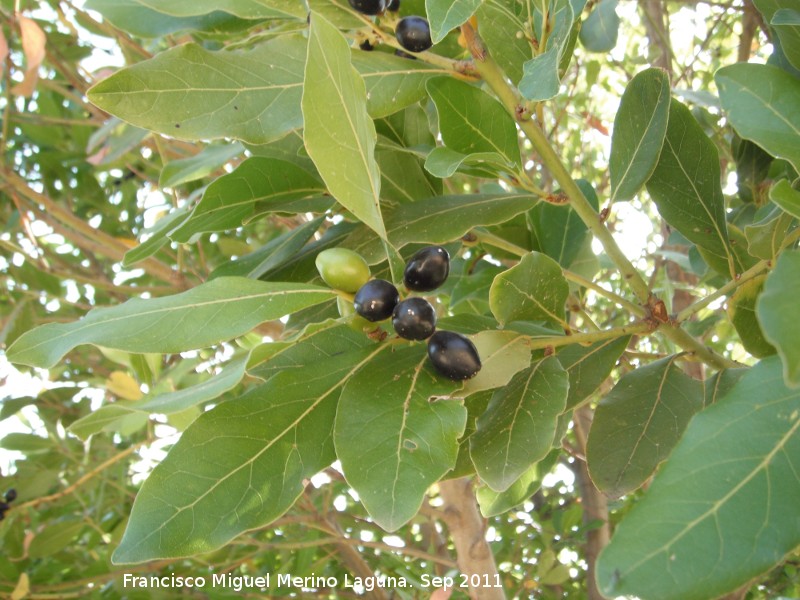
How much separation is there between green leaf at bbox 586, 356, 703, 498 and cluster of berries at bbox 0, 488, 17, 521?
7.08 ft

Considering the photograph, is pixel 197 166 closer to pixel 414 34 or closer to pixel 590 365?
pixel 414 34

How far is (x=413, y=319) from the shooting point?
83cm

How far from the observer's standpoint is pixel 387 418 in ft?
2.64

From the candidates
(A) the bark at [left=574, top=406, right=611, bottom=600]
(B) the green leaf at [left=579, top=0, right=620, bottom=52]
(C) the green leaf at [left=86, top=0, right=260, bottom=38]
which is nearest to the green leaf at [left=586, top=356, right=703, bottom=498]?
(C) the green leaf at [left=86, top=0, right=260, bottom=38]

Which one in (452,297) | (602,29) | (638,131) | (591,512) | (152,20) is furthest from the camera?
(591,512)

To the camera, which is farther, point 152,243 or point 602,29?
point 602,29

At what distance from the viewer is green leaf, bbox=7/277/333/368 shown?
0.78 metres

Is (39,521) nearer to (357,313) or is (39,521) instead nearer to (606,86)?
(357,313)

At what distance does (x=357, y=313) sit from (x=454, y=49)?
1.53 ft

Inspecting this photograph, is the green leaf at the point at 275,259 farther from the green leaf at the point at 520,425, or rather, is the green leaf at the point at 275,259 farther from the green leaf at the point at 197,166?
the green leaf at the point at 520,425

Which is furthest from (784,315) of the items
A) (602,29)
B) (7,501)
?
(7,501)

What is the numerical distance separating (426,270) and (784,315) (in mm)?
440

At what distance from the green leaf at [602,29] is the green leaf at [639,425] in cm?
90

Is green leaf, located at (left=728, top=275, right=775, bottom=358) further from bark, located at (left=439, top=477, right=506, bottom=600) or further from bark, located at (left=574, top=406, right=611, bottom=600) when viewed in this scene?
bark, located at (left=574, top=406, right=611, bottom=600)
